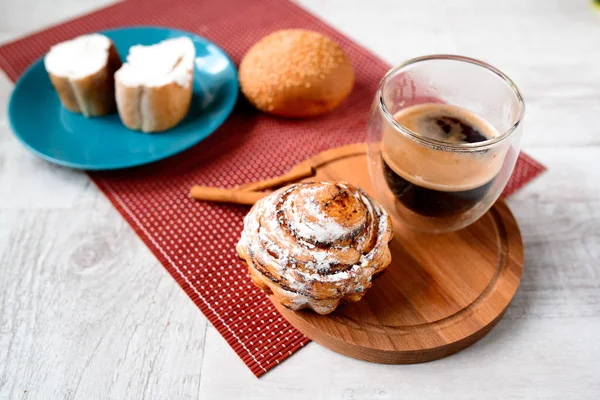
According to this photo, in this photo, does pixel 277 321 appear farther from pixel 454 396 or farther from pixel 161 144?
pixel 161 144

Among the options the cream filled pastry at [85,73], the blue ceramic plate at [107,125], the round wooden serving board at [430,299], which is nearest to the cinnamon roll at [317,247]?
the round wooden serving board at [430,299]

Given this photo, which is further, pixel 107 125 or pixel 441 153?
pixel 107 125

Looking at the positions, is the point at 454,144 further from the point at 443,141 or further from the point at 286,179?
the point at 286,179

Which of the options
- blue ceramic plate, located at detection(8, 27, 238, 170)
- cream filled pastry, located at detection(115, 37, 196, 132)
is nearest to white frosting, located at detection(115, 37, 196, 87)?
cream filled pastry, located at detection(115, 37, 196, 132)

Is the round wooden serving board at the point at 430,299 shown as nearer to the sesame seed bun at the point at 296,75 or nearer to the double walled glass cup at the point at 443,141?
the double walled glass cup at the point at 443,141

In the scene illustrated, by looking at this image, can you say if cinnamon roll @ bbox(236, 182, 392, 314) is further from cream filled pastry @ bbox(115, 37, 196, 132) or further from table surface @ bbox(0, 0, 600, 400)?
cream filled pastry @ bbox(115, 37, 196, 132)

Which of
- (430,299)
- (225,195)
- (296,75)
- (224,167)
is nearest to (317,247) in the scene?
(430,299)
